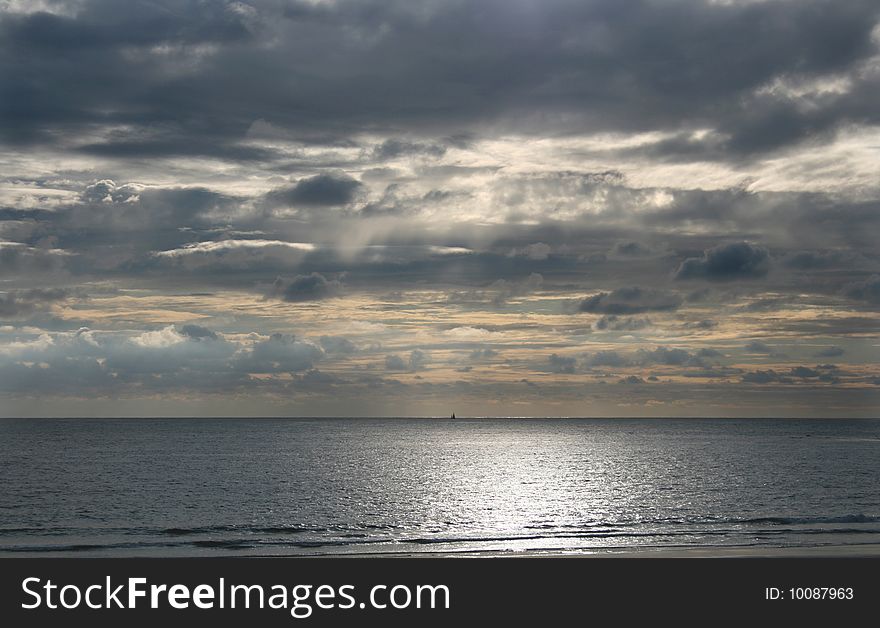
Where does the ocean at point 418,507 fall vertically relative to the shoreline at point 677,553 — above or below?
above

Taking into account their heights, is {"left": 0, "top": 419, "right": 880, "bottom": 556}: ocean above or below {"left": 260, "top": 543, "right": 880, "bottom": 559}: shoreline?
above

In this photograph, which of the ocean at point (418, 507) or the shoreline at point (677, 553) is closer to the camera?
the shoreline at point (677, 553)

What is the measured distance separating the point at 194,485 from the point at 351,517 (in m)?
32.4

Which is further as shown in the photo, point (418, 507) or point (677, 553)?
point (418, 507)

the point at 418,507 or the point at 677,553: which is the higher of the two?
the point at 418,507

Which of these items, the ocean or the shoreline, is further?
the ocean

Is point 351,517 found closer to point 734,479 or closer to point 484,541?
point 484,541
